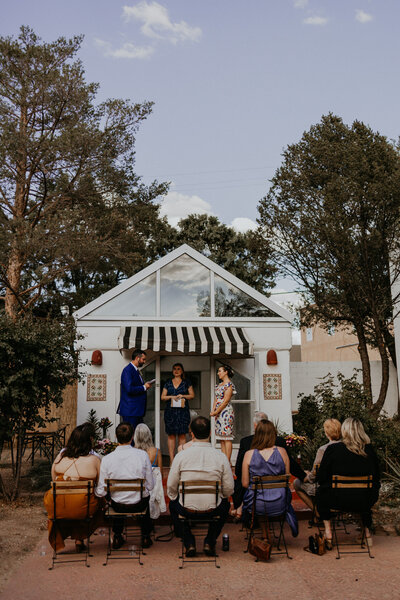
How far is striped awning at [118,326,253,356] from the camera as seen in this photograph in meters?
10.4

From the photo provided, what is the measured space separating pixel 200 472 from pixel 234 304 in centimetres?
639

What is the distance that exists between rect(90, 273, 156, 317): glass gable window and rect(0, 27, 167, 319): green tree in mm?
6599

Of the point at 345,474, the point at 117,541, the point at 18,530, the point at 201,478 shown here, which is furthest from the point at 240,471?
the point at 18,530

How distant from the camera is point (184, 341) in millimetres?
10500

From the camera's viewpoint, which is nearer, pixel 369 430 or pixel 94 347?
pixel 369 430

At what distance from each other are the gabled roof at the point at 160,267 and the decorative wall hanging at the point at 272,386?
1.27 m

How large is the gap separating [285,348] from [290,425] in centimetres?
160

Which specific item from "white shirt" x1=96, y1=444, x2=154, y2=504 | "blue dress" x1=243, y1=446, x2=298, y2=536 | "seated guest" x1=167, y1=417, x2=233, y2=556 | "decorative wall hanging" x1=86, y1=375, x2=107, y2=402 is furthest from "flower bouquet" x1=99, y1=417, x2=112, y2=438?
"blue dress" x1=243, y1=446, x2=298, y2=536

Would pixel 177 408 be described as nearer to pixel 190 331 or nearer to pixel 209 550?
pixel 190 331

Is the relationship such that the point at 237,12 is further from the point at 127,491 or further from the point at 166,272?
the point at 127,491

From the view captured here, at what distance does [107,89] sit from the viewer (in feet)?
65.6

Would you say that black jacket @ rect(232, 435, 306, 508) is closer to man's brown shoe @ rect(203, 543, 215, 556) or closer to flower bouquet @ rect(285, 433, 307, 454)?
man's brown shoe @ rect(203, 543, 215, 556)

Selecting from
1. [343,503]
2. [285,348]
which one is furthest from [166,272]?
[343,503]

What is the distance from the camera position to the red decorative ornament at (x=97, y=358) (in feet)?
35.9
